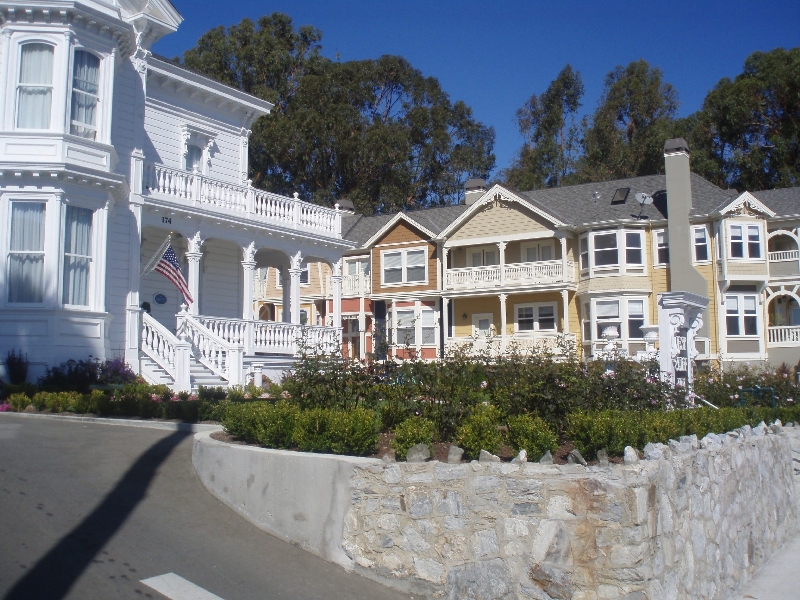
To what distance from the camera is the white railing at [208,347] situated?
20.1 m

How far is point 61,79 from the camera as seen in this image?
17.9m

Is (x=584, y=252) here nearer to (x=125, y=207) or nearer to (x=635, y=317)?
(x=635, y=317)

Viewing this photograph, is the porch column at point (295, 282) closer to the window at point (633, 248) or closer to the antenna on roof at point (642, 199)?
the window at point (633, 248)

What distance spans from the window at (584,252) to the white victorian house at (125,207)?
48.3 ft

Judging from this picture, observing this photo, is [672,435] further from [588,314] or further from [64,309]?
[588,314]

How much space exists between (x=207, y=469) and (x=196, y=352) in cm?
1119

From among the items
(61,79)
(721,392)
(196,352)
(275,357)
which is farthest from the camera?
(275,357)

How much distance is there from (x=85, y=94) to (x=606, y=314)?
23724mm

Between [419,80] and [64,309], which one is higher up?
[419,80]

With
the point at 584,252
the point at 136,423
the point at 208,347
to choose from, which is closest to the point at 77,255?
the point at 208,347

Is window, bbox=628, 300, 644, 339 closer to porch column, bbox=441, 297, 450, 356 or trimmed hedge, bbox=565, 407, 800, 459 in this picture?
porch column, bbox=441, 297, 450, 356

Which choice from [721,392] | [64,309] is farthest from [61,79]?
[721,392]

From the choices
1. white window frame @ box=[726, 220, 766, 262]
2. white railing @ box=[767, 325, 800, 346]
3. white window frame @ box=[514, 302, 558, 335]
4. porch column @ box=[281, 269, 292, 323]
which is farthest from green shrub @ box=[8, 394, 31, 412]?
white railing @ box=[767, 325, 800, 346]

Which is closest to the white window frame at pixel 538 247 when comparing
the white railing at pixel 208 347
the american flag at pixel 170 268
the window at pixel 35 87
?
the white railing at pixel 208 347
